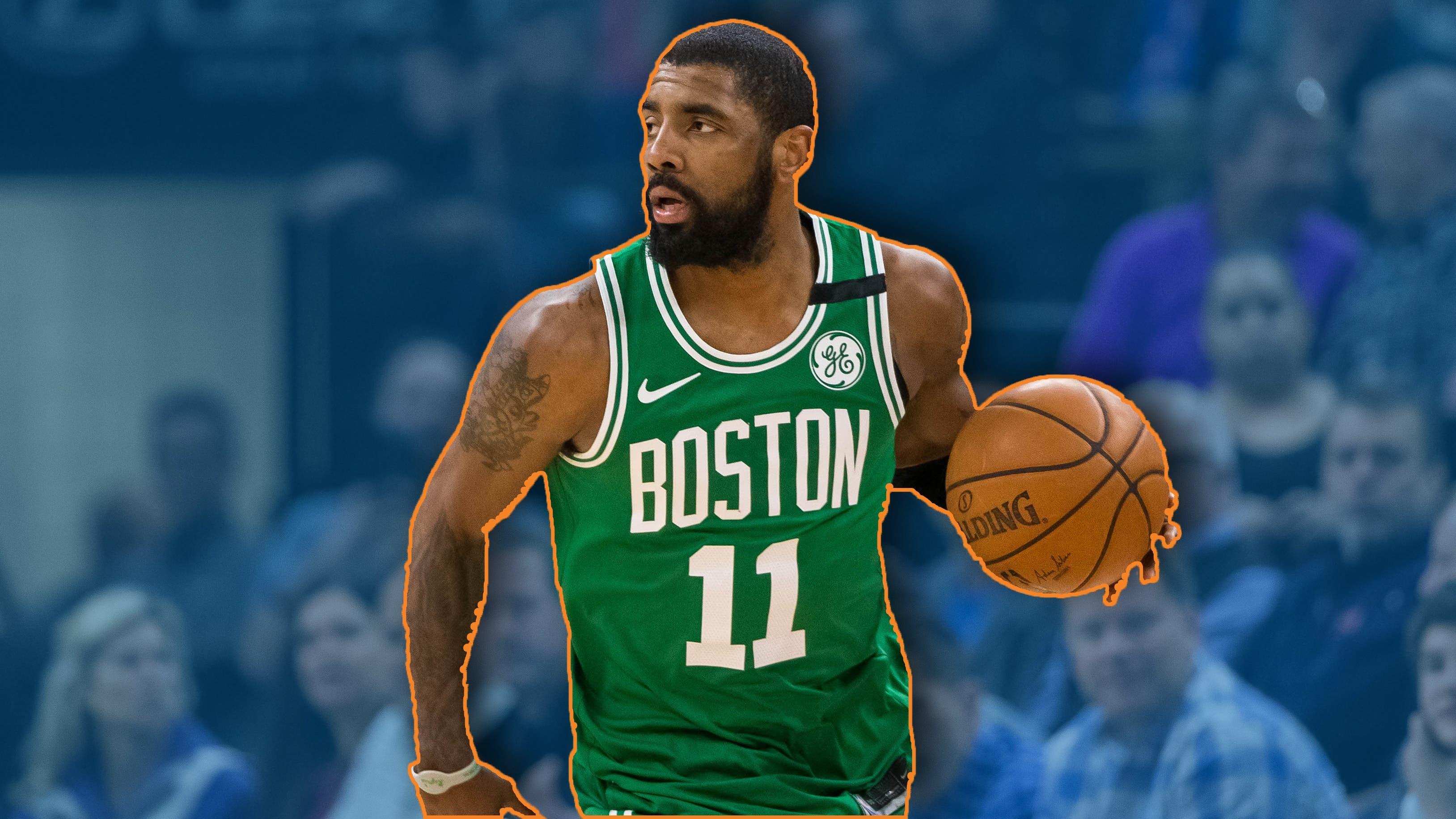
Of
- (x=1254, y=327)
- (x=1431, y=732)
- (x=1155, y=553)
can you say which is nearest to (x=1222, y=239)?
(x=1254, y=327)

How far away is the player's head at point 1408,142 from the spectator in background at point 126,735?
5.37m

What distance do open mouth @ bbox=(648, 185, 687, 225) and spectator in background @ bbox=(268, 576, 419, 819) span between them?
3680 mm

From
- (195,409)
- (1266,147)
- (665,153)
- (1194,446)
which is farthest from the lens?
(195,409)

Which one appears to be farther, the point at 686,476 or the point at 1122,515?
the point at 1122,515

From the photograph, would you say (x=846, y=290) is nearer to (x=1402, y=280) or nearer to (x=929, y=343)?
(x=929, y=343)

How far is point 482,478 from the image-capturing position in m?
2.57

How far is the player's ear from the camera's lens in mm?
2588

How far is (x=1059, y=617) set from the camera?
216 inches

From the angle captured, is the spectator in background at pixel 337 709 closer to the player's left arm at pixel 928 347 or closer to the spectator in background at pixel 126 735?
the spectator in background at pixel 126 735

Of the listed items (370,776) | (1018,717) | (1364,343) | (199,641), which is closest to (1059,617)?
(1018,717)

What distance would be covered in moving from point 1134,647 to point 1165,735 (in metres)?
0.34

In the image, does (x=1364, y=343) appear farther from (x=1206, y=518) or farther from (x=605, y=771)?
(x=605, y=771)

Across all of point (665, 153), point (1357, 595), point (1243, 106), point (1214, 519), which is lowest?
point (1357, 595)

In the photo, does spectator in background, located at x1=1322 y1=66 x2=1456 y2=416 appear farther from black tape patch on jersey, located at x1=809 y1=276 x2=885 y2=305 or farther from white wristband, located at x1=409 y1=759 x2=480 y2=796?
white wristband, located at x1=409 y1=759 x2=480 y2=796
